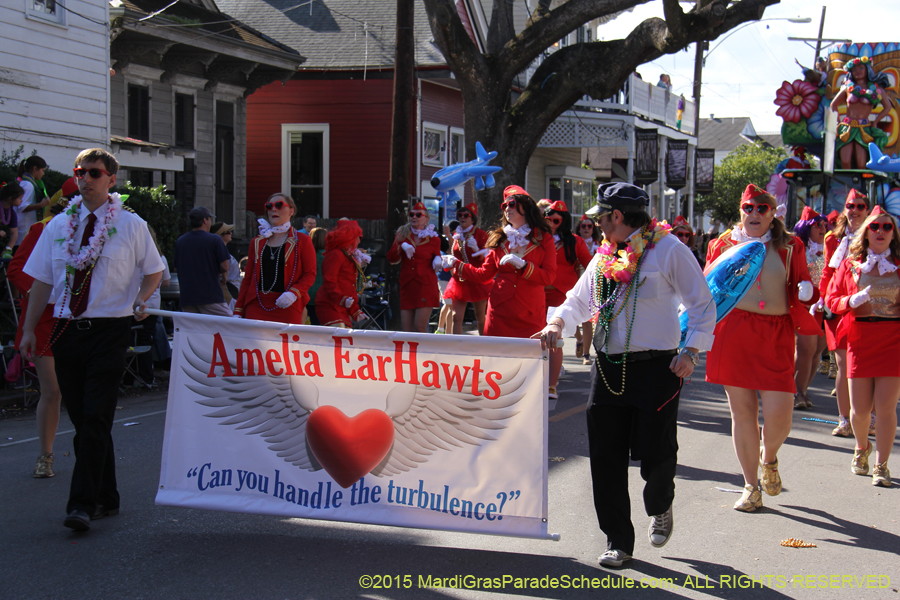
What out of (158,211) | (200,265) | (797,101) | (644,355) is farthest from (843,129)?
(644,355)

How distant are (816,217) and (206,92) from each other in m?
12.9

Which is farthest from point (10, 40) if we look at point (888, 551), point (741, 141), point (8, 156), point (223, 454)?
point (741, 141)

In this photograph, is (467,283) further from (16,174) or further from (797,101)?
(797,101)

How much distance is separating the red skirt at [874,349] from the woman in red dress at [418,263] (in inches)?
194

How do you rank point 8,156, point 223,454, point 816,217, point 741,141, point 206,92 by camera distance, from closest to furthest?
point 223,454
point 816,217
point 8,156
point 206,92
point 741,141

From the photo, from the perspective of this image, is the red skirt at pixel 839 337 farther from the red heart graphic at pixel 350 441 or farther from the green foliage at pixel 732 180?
the green foliage at pixel 732 180

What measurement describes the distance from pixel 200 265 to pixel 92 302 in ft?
12.1

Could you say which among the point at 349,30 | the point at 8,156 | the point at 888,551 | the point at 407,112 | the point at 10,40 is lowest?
the point at 888,551

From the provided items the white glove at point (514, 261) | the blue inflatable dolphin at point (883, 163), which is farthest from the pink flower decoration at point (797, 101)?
the white glove at point (514, 261)

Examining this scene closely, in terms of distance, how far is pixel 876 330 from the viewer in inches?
233

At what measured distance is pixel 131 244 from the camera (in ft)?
16.3

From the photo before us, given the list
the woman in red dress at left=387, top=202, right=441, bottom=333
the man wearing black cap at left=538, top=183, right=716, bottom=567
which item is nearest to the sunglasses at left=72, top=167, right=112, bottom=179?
the man wearing black cap at left=538, top=183, right=716, bottom=567

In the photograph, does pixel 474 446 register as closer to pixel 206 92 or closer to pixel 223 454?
pixel 223 454

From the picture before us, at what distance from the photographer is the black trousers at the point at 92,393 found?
4656 millimetres
